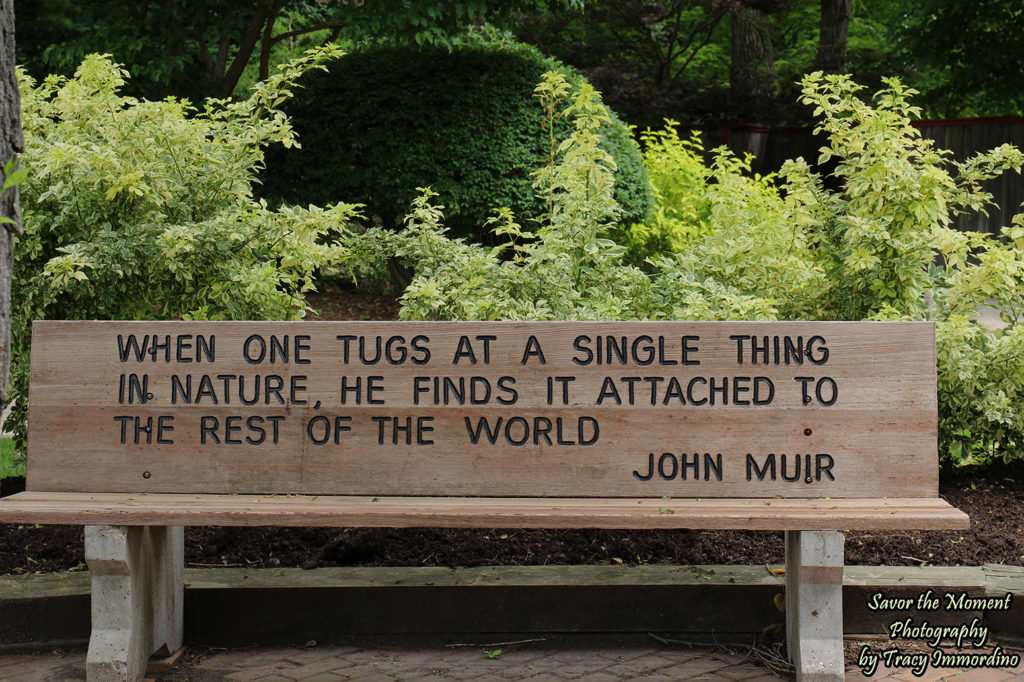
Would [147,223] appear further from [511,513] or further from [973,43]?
[973,43]

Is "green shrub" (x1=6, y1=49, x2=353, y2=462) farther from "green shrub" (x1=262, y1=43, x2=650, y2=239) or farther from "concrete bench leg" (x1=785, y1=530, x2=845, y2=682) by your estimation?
"green shrub" (x1=262, y1=43, x2=650, y2=239)

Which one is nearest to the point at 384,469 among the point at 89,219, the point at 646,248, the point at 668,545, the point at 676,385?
the point at 676,385

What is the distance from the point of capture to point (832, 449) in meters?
3.05

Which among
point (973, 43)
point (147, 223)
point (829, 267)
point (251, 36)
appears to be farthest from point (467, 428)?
point (973, 43)

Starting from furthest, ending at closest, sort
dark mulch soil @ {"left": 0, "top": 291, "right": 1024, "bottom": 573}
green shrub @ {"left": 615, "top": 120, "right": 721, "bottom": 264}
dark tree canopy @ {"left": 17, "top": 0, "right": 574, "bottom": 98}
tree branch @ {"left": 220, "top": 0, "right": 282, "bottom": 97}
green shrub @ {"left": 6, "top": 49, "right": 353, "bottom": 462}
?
tree branch @ {"left": 220, "top": 0, "right": 282, "bottom": 97}
dark tree canopy @ {"left": 17, "top": 0, "right": 574, "bottom": 98}
green shrub @ {"left": 615, "top": 120, "right": 721, "bottom": 264}
green shrub @ {"left": 6, "top": 49, "right": 353, "bottom": 462}
dark mulch soil @ {"left": 0, "top": 291, "right": 1024, "bottom": 573}

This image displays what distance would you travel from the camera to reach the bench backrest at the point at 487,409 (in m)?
3.05

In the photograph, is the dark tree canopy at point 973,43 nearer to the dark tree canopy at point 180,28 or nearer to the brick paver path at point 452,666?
the dark tree canopy at point 180,28

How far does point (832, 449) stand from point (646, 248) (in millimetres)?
5037

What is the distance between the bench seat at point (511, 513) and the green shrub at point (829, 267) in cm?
107

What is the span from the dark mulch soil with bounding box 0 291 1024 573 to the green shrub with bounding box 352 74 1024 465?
0.55 meters

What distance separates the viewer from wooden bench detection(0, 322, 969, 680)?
9.93ft

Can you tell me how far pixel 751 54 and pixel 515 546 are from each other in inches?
514

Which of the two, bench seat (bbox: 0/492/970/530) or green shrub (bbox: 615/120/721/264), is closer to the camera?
bench seat (bbox: 0/492/970/530)

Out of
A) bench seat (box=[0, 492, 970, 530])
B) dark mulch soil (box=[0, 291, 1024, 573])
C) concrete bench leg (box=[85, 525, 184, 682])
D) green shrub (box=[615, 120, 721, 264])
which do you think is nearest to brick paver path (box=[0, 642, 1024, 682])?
concrete bench leg (box=[85, 525, 184, 682])
